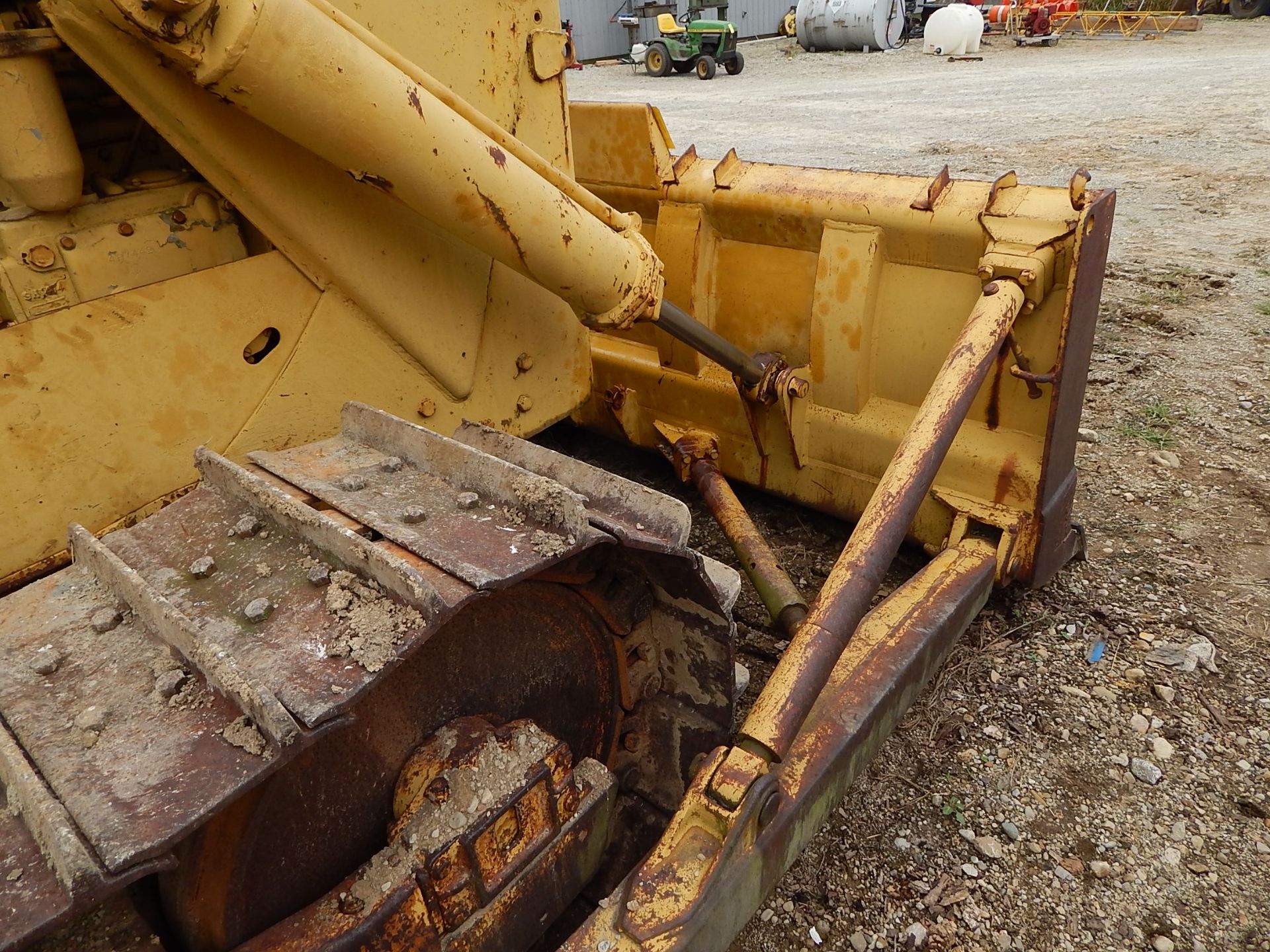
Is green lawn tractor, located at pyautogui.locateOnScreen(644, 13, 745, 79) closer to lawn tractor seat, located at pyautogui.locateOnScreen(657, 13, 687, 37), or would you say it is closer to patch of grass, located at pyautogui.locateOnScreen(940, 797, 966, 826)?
lawn tractor seat, located at pyautogui.locateOnScreen(657, 13, 687, 37)

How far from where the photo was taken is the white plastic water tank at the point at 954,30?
687 inches

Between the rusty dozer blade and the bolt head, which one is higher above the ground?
the bolt head

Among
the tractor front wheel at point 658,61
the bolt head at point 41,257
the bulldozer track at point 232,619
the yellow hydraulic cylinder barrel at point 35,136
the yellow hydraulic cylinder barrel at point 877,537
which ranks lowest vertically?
the tractor front wheel at point 658,61

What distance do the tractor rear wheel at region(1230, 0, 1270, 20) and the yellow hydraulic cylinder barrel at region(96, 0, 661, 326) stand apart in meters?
23.5

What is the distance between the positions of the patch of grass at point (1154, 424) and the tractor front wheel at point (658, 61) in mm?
15351

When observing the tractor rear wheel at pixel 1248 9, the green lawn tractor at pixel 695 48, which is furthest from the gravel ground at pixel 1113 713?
the tractor rear wheel at pixel 1248 9

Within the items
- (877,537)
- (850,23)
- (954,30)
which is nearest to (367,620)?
(877,537)

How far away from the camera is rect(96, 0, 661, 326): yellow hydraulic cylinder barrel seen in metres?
1.24

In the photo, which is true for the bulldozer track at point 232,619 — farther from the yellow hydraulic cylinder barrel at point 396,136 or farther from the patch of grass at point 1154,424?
the patch of grass at point 1154,424

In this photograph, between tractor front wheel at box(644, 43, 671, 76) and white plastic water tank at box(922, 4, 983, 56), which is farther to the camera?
white plastic water tank at box(922, 4, 983, 56)

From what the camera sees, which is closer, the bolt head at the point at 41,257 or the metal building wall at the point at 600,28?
the bolt head at the point at 41,257

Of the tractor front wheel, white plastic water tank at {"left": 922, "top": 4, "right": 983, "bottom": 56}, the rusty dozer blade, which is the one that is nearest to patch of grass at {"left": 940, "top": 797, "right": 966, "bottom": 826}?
the rusty dozer blade

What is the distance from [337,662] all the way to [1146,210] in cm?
738

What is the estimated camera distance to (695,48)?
16.7 metres
